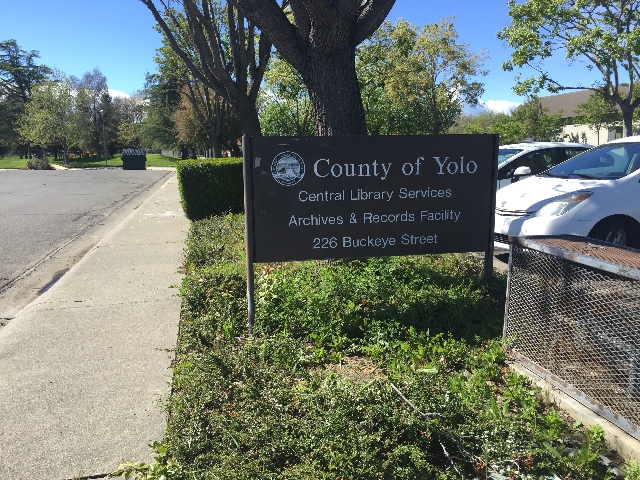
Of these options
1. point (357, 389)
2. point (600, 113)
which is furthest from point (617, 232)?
point (600, 113)

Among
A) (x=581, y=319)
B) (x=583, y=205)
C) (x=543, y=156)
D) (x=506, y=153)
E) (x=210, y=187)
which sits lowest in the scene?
(x=581, y=319)

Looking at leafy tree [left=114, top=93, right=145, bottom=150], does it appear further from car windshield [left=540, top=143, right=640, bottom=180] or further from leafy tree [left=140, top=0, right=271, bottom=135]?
car windshield [left=540, top=143, right=640, bottom=180]

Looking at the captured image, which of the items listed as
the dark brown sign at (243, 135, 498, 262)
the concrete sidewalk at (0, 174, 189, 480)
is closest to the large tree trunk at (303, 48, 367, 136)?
the dark brown sign at (243, 135, 498, 262)

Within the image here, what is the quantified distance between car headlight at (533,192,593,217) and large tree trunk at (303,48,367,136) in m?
2.38

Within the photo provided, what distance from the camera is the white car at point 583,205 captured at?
580 centimetres

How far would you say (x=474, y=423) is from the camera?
9.69 feet

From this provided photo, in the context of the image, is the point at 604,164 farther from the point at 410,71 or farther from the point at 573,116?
the point at 573,116

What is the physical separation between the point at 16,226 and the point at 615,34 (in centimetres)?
1925

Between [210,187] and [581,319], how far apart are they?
29.5 feet

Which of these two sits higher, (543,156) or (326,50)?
(326,50)

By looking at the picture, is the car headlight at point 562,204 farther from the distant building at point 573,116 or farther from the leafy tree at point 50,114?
the leafy tree at point 50,114

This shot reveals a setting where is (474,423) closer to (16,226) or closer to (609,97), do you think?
(16,226)

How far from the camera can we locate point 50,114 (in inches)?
2347

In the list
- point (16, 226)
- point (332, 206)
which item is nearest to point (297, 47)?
point (332, 206)
